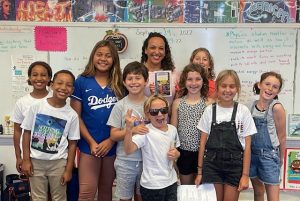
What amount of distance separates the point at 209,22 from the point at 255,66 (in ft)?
1.81

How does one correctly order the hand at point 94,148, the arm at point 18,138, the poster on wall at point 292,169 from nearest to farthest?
the hand at point 94,148 → the arm at point 18,138 → the poster on wall at point 292,169

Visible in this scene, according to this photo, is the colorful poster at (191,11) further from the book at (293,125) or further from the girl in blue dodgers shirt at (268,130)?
the book at (293,125)

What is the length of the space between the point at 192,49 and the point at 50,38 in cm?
123

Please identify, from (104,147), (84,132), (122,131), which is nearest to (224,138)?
(122,131)

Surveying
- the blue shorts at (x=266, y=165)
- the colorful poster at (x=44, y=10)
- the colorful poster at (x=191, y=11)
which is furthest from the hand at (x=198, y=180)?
the colorful poster at (x=44, y=10)

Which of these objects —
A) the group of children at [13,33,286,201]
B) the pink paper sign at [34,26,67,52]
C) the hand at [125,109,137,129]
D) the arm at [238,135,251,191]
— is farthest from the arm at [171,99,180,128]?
the pink paper sign at [34,26,67,52]

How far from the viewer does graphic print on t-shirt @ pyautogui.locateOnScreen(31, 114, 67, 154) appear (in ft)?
6.70

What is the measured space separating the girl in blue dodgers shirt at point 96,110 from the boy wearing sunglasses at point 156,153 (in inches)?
9.5

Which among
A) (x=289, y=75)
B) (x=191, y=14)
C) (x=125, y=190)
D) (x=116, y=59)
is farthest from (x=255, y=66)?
(x=125, y=190)

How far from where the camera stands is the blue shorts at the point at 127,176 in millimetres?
2006

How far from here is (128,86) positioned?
2.01 metres

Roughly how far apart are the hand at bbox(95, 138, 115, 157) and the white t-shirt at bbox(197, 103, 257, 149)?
56 centimetres

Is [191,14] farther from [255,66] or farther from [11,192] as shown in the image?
[11,192]

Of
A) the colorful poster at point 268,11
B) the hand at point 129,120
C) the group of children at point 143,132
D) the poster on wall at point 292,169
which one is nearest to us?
the hand at point 129,120
